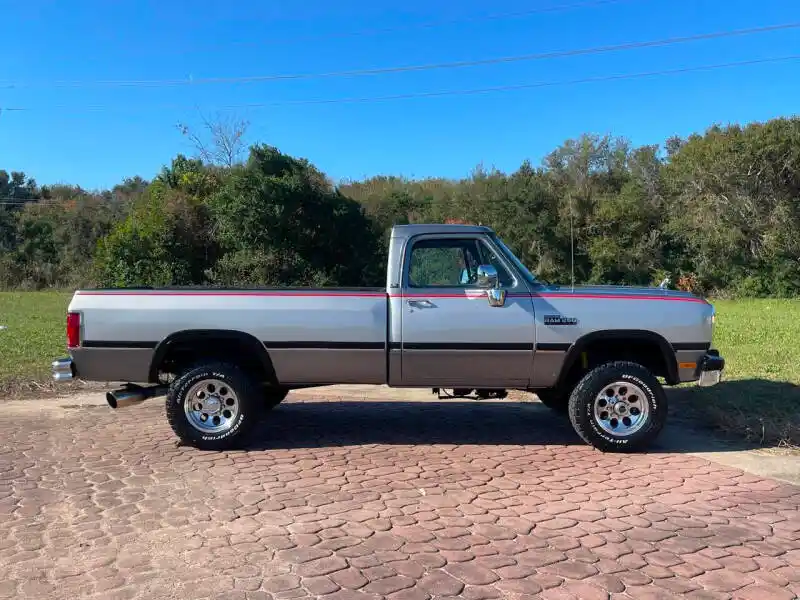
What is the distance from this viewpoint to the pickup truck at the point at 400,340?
6215 mm

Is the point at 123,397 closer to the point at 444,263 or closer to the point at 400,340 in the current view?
the point at 400,340

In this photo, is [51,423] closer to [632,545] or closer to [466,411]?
[466,411]

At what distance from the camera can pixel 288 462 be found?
6.02m

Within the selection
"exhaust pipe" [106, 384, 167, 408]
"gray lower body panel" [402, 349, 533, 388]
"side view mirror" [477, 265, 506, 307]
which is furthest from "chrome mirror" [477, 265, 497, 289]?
"exhaust pipe" [106, 384, 167, 408]

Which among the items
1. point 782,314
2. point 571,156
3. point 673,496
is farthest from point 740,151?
point 673,496

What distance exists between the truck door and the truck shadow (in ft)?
2.75

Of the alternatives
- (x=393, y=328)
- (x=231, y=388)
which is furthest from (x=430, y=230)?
(x=231, y=388)

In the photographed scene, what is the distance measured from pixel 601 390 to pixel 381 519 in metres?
2.61

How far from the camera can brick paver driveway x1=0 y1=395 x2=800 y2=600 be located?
12.3ft

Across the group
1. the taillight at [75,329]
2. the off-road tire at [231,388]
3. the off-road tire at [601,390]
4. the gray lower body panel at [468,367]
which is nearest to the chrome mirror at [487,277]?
the gray lower body panel at [468,367]

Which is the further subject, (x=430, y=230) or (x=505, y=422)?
(x=505, y=422)

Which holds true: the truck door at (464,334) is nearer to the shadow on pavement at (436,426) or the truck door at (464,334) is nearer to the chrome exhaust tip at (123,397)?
the shadow on pavement at (436,426)

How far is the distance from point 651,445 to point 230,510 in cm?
404

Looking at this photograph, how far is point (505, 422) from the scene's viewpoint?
7.62 meters
